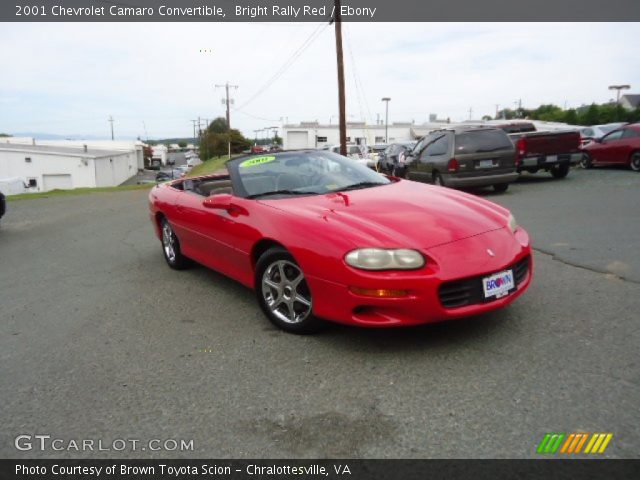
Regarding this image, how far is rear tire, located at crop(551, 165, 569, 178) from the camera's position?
45.5 feet

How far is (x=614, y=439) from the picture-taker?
2.31 m

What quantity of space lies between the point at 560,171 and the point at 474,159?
419cm

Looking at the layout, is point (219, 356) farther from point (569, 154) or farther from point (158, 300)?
point (569, 154)

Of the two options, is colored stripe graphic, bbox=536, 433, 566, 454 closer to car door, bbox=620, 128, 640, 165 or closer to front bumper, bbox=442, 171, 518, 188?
front bumper, bbox=442, 171, 518, 188

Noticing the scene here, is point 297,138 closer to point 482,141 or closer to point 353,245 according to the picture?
point 482,141

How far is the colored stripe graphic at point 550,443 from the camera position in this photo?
7.48 ft

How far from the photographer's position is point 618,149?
48.3ft

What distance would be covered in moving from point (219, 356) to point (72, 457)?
1190 mm

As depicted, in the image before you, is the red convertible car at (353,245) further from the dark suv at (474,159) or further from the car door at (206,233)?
the dark suv at (474,159)

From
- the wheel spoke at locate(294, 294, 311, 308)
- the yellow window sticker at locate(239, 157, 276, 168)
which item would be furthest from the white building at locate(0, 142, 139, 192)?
the wheel spoke at locate(294, 294, 311, 308)

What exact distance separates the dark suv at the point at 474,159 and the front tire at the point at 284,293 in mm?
8167

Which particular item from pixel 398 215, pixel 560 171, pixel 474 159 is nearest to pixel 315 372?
pixel 398 215

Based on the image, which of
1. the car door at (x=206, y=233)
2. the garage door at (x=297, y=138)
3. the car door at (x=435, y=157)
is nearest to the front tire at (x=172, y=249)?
the car door at (x=206, y=233)
